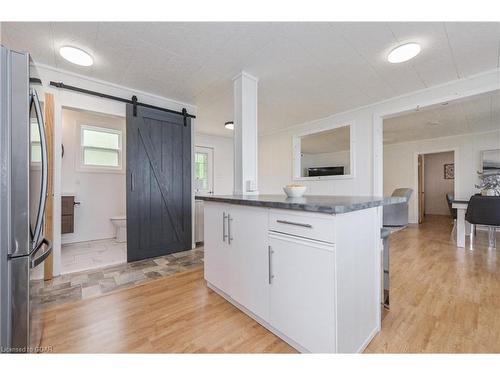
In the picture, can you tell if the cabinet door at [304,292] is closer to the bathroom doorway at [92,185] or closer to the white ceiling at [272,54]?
the white ceiling at [272,54]

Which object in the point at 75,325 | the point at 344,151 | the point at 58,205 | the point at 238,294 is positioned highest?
the point at 344,151

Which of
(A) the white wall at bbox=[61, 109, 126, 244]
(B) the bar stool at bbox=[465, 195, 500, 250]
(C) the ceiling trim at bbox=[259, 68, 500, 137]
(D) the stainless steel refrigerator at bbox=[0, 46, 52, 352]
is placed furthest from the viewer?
(A) the white wall at bbox=[61, 109, 126, 244]

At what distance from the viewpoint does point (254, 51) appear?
2.10 m

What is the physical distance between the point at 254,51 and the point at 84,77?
80.6 inches

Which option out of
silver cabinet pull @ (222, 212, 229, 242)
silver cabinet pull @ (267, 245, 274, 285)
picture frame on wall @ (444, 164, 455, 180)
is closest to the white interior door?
silver cabinet pull @ (222, 212, 229, 242)

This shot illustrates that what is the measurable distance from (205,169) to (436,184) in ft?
25.7

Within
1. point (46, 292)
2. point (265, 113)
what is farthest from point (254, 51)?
point (46, 292)

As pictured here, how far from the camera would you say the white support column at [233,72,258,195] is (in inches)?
97.5

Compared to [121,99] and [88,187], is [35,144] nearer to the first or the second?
[121,99]

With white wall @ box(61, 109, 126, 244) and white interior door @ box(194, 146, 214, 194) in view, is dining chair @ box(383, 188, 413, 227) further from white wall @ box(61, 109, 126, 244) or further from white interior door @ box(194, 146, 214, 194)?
→ white wall @ box(61, 109, 126, 244)

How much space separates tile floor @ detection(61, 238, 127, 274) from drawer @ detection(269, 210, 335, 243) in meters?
2.47

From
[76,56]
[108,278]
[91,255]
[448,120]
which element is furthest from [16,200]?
[448,120]
